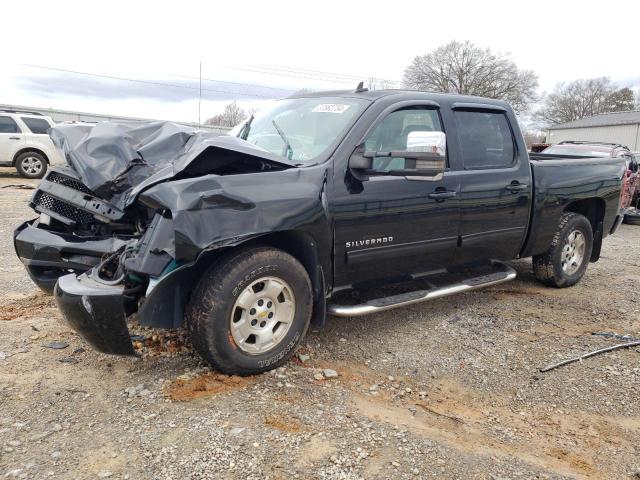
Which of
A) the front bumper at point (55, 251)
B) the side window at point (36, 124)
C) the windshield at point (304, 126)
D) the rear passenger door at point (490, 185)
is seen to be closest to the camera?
the front bumper at point (55, 251)

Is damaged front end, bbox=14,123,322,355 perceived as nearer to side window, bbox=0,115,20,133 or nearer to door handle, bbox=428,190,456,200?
door handle, bbox=428,190,456,200

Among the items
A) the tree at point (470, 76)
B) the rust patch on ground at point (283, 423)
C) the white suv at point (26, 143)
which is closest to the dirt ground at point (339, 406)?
the rust patch on ground at point (283, 423)

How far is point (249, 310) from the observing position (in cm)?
310

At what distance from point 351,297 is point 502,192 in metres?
1.61

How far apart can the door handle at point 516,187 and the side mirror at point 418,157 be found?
4.59 ft

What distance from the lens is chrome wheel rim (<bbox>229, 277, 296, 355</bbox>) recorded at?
307cm

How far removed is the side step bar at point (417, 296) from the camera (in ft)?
11.6

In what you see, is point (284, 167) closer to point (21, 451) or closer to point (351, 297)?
point (351, 297)

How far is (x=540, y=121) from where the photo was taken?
60.7 meters

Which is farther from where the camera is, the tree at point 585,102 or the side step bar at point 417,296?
the tree at point 585,102

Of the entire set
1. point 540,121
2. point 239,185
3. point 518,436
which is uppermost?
point 540,121

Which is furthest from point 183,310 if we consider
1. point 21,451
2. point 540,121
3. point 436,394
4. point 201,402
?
point 540,121

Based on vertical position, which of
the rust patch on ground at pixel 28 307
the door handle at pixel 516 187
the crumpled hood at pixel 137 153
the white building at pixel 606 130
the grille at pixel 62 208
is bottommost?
the rust patch on ground at pixel 28 307

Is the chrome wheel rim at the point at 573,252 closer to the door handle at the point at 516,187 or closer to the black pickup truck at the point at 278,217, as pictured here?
the black pickup truck at the point at 278,217
